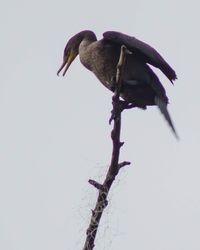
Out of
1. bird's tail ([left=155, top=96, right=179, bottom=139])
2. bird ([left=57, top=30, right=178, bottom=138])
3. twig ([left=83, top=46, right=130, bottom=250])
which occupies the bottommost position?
twig ([left=83, top=46, right=130, bottom=250])

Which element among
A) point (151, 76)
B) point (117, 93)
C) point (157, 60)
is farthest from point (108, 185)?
point (151, 76)

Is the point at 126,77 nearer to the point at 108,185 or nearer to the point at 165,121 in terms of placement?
the point at 165,121

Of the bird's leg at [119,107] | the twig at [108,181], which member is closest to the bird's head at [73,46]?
the bird's leg at [119,107]

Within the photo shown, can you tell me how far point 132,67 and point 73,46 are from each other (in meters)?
1.17

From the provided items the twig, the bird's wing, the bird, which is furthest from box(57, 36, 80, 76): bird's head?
the twig

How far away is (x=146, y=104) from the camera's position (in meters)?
6.75

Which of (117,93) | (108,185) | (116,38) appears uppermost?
(116,38)

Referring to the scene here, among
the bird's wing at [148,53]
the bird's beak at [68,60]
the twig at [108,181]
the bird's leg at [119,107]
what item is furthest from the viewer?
the bird's beak at [68,60]

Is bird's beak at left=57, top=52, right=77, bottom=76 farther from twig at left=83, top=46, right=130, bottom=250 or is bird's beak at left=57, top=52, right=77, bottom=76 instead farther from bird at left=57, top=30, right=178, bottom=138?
twig at left=83, top=46, right=130, bottom=250

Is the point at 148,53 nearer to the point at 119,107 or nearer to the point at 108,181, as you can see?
the point at 119,107

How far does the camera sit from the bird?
6320 millimetres

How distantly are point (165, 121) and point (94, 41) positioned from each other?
1850mm

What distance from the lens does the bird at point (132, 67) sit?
6320mm

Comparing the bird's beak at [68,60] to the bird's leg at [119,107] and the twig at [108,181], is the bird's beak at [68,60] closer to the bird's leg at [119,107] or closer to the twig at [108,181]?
the bird's leg at [119,107]
